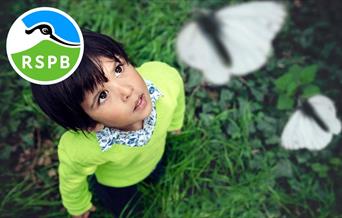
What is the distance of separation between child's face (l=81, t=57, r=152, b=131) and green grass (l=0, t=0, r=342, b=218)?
0.81 metres

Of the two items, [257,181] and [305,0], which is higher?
[305,0]

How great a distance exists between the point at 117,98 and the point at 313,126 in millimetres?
1340

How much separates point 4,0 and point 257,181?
5.08 ft

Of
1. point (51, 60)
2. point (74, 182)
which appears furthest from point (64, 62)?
point (74, 182)

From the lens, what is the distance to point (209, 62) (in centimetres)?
233

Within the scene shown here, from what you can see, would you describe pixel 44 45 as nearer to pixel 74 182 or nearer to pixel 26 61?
pixel 26 61

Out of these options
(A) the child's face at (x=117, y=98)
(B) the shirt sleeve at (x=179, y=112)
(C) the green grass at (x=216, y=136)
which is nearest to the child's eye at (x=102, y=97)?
(A) the child's face at (x=117, y=98)

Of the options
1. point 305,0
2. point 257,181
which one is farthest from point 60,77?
point 305,0

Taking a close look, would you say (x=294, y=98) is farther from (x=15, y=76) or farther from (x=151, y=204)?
(x=15, y=76)

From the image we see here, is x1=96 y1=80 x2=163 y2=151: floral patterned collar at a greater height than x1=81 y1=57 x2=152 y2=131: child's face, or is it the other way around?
x1=81 y1=57 x2=152 y2=131: child's face

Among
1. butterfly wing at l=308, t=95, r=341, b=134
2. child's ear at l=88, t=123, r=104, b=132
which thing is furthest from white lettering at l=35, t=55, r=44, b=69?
butterfly wing at l=308, t=95, r=341, b=134

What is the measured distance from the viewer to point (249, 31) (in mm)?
2404

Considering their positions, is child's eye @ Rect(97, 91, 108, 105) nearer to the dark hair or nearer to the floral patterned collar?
the dark hair

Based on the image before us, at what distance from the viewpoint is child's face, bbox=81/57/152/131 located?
117cm
